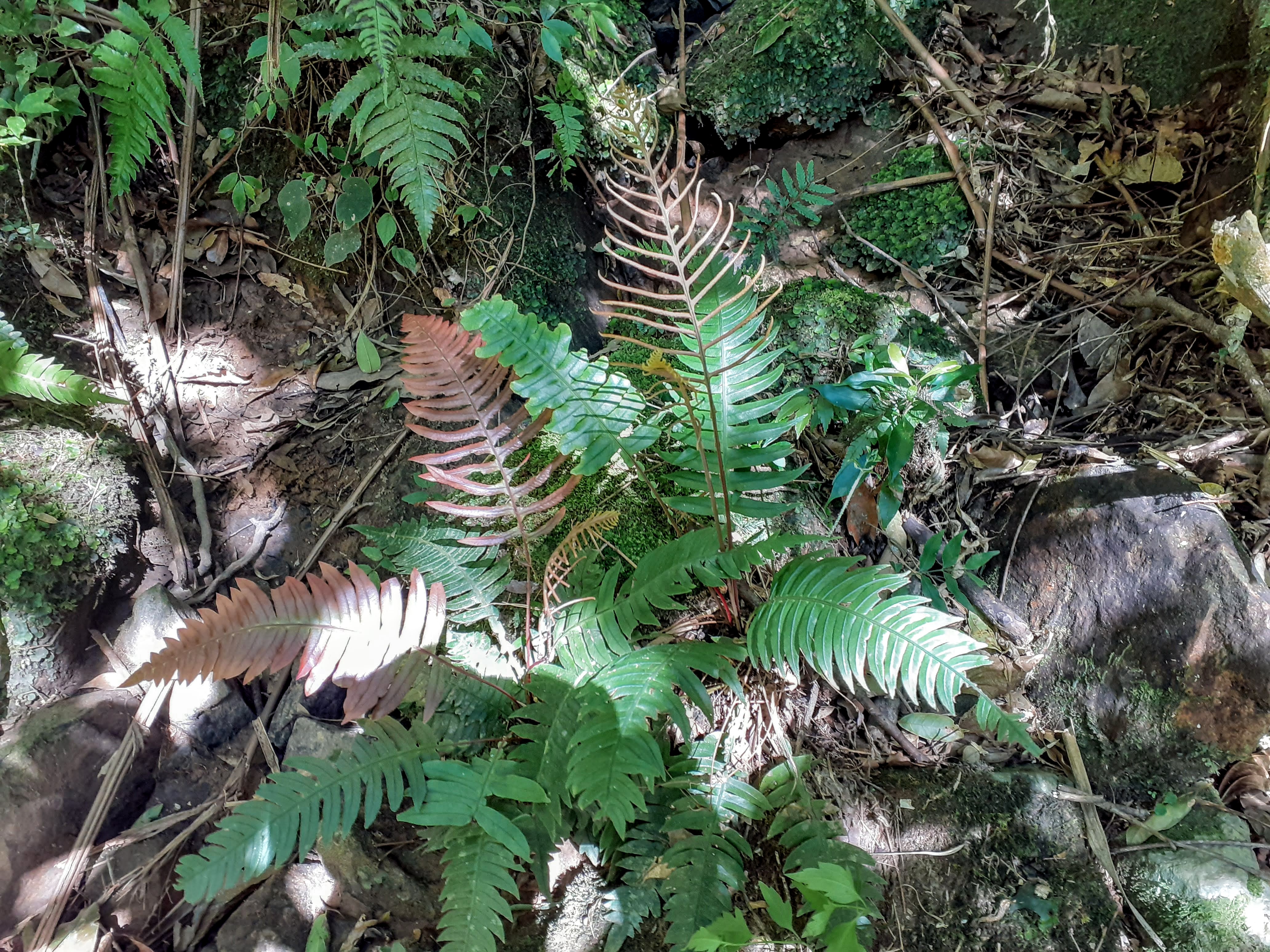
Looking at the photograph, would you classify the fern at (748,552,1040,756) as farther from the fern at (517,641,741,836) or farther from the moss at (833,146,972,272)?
the moss at (833,146,972,272)

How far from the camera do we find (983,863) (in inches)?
78.0

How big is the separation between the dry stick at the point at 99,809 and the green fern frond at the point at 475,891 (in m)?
1.19

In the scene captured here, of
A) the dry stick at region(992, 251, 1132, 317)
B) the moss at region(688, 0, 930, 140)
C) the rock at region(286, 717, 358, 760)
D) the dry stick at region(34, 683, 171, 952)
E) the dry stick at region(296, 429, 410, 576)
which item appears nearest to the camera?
the dry stick at region(34, 683, 171, 952)

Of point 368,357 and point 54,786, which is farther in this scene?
point 368,357

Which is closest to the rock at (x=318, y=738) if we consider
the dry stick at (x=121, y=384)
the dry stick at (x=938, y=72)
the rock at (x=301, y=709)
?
the rock at (x=301, y=709)

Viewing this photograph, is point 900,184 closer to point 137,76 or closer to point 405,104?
point 405,104

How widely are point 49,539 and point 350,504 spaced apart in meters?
1.02

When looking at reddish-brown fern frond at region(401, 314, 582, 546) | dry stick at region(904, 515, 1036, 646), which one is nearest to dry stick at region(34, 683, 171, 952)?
reddish-brown fern frond at region(401, 314, 582, 546)

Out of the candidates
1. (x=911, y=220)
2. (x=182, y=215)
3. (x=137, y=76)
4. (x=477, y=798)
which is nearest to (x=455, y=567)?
(x=477, y=798)

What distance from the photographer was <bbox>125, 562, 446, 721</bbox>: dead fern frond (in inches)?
66.3

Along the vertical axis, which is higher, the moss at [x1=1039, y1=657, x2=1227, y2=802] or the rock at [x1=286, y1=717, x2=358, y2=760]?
the rock at [x1=286, y1=717, x2=358, y2=760]

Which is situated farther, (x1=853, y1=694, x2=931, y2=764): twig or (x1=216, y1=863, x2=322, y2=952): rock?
(x1=853, y1=694, x2=931, y2=764): twig

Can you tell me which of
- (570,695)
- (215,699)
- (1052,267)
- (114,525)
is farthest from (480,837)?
(1052,267)

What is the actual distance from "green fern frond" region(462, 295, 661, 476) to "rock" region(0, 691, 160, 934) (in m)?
1.89
